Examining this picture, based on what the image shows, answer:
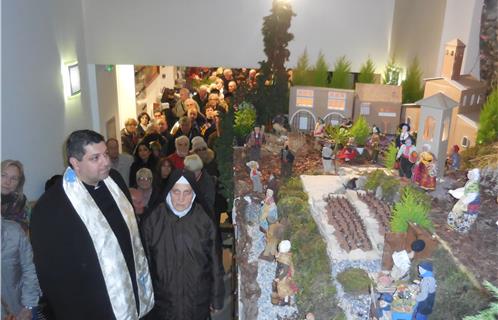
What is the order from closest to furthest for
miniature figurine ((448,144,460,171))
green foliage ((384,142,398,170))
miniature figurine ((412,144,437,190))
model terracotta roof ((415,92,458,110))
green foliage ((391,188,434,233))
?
A: green foliage ((391,188,434,233)) → miniature figurine ((412,144,437,190)) → model terracotta roof ((415,92,458,110)) → miniature figurine ((448,144,460,171)) → green foliage ((384,142,398,170))

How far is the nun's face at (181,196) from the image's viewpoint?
11.0ft

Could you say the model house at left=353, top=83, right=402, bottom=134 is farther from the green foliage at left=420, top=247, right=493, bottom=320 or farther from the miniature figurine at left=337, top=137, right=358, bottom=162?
the green foliage at left=420, top=247, right=493, bottom=320

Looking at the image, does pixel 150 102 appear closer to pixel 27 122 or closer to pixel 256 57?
pixel 256 57

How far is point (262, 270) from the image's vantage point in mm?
3906

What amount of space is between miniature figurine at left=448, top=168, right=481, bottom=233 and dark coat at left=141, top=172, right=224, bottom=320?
1799 mm

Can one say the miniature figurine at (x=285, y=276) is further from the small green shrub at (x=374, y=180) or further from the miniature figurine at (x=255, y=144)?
the miniature figurine at (x=255, y=144)

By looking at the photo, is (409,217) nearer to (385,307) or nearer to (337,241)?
(337,241)

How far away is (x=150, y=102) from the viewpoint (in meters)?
13.1

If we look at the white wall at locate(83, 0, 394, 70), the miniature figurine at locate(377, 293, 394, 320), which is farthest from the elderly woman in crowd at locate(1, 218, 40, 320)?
the white wall at locate(83, 0, 394, 70)

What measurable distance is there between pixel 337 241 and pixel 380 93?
11.8 ft

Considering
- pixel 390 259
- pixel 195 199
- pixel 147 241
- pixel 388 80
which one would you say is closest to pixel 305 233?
pixel 390 259

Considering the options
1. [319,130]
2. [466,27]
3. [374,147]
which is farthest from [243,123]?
[466,27]

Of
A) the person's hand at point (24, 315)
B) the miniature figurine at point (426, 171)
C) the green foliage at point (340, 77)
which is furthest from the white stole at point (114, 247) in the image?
the green foliage at point (340, 77)

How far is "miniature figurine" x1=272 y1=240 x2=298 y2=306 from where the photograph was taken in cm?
341
